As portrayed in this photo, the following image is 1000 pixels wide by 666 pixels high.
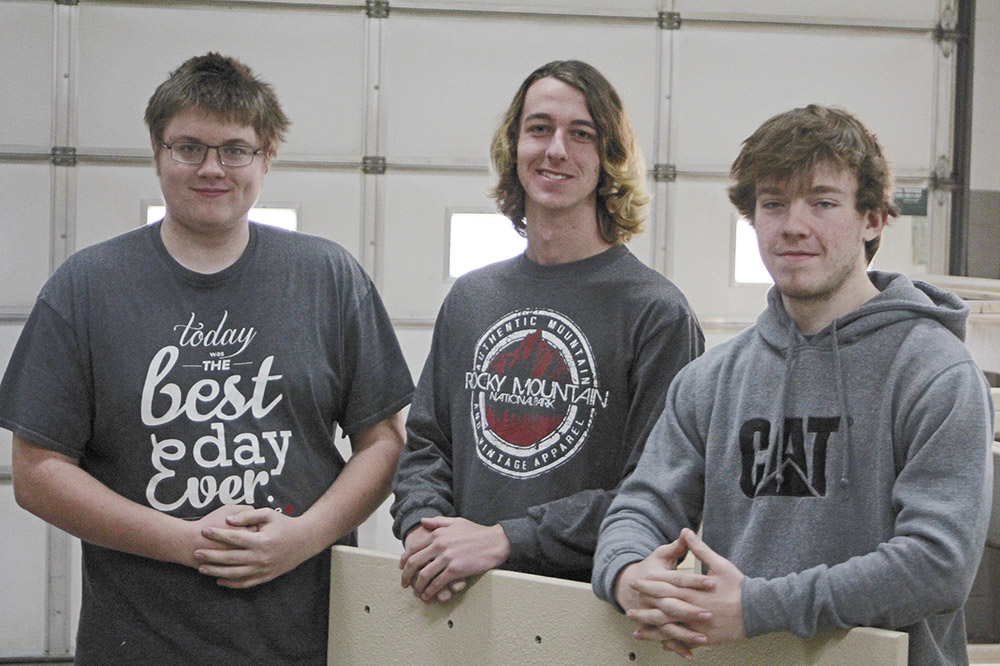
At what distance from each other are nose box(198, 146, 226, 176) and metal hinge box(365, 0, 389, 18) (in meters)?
2.75

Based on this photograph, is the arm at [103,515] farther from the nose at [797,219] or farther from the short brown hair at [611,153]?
the nose at [797,219]

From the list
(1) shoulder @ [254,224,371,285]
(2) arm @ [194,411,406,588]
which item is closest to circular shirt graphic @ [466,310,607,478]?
(2) arm @ [194,411,406,588]

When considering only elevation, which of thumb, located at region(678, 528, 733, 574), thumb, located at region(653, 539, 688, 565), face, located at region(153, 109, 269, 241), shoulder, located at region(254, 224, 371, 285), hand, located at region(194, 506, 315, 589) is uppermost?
face, located at region(153, 109, 269, 241)

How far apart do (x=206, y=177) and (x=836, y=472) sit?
1208 mm

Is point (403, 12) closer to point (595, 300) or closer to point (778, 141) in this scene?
point (595, 300)

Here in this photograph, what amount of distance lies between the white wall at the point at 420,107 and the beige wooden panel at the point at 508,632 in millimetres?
2637

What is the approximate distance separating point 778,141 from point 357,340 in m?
0.88

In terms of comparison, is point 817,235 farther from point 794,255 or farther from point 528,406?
point 528,406

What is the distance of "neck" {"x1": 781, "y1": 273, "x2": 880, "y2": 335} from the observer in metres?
1.70

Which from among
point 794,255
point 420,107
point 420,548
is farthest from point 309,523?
point 420,107

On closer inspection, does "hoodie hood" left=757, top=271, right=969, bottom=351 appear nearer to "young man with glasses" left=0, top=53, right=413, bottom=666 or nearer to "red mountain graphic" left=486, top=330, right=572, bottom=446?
"red mountain graphic" left=486, top=330, right=572, bottom=446

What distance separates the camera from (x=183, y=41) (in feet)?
14.8

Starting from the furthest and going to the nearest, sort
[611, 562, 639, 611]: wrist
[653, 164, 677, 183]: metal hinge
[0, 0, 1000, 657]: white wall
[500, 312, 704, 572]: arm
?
[653, 164, 677, 183]: metal hinge
[0, 0, 1000, 657]: white wall
[500, 312, 704, 572]: arm
[611, 562, 639, 611]: wrist

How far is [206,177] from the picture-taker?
2025 millimetres
